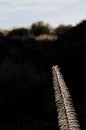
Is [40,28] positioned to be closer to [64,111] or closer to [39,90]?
[39,90]

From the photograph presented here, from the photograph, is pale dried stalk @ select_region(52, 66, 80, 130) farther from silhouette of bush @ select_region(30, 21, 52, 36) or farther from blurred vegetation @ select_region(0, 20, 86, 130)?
silhouette of bush @ select_region(30, 21, 52, 36)

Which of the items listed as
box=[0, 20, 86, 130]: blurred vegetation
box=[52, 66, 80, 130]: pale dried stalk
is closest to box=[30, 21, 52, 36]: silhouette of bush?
box=[0, 20, 86, 130]: blurred vegetation

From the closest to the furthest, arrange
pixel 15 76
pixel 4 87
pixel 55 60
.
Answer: pixel 4 87 → pixel 15 76 → pixel 55 60

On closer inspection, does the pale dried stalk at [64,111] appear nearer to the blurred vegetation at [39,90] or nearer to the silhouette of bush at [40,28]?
the blurred vegetation at [39,90]

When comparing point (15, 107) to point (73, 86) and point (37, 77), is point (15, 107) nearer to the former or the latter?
point (37, 77)

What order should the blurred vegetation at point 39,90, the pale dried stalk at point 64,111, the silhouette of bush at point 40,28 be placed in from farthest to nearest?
the silhouette of bush at point 40,28 < the blurred vegetation at point 39,90 < the pale dried stalk at point 64,111

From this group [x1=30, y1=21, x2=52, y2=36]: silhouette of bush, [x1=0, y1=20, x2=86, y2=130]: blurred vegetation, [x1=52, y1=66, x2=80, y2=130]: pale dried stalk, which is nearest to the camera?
[x1=52, y1=66, x2=80, y2=130]: pale dried stalk

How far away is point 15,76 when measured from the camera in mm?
10945

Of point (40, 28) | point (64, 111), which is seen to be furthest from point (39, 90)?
point (40, 28)

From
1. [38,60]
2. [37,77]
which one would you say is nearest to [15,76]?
[37,77]

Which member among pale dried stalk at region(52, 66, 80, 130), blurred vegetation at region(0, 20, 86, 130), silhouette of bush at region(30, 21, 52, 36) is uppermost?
silhouette of bush at region(30, 21, 52, 36)

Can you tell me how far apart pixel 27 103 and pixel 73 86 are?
2.33 meters

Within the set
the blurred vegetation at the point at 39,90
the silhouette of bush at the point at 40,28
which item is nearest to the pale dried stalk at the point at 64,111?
the blurred vegetation at the point at 39,90

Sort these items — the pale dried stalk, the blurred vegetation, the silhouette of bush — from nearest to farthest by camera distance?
the pale dried stalk
the blurred vegetation
the silhouette of bush
